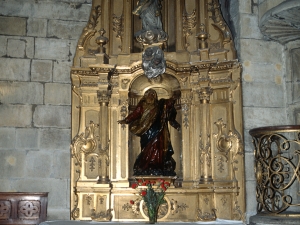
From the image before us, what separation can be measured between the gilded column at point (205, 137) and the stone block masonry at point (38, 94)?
174 cm

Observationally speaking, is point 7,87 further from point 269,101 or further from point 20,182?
point 269,101

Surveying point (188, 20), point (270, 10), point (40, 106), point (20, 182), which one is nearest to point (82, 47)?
point (40, 106)

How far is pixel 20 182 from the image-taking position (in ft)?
19.4

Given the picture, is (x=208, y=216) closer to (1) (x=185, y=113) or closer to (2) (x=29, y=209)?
(1) (x=185, y=113)

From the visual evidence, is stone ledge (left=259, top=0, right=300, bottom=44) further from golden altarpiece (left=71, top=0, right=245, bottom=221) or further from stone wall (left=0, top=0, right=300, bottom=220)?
golden altarpiece (left=71, top=0, right=245, bottom=221)

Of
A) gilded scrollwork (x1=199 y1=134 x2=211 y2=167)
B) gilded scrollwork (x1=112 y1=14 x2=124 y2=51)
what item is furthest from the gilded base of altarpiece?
gilded scrollwork (x1=112 y1=14 x2=124 y2=51)

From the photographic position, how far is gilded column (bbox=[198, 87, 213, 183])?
5.89m

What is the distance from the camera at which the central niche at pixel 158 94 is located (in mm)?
6301

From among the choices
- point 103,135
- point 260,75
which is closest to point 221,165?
point 260,75

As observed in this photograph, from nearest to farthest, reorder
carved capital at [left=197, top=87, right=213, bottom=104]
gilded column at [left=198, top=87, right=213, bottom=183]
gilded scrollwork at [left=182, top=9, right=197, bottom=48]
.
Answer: gilded column at [left=198, top=87, right=213, bottom=183] < carved capital at [left=197, top=87, right=213, bottom=104] < gilded scrollwork at [left=182, top=9, right=197, bottom=48]

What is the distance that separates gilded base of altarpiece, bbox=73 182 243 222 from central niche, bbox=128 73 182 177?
1.28ft

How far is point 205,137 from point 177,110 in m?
0.63

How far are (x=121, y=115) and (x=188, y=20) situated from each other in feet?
5.38

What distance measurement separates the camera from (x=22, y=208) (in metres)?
5.85
